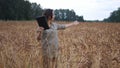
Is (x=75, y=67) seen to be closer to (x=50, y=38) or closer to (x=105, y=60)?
(x=105, y=60)

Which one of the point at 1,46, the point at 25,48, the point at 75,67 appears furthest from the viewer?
the point at 1,46

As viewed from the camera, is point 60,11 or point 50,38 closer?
point 50,38

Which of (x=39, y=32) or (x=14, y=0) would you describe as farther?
(x=14, y=0)

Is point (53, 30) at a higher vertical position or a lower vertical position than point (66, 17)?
higher

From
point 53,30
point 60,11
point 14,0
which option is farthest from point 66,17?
point 53,30

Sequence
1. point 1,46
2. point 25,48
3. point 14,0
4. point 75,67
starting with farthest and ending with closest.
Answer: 1. point 14,0
2. point 1,46
3. point 25,48
4. point 75,67

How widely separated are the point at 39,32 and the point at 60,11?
10111 centimetres

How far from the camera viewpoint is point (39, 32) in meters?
4.26

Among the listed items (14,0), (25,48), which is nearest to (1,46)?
(25,48)

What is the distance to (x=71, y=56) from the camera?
324 centimetres

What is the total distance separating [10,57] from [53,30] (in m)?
1.35

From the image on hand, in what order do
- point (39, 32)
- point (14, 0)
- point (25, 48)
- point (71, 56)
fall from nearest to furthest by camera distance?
point (71, 56)
point (25, 48)
point (39, 32)
point (14, 0)

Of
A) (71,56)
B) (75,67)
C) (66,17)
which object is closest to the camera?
(75,67)

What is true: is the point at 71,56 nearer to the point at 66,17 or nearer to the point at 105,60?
the point at 105,60
